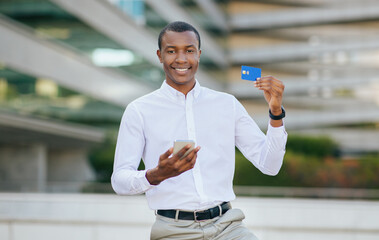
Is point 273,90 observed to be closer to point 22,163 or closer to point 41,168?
point 22,163

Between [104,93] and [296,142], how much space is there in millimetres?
13944

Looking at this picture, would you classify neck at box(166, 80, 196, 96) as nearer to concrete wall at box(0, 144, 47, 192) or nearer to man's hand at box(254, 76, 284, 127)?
man's hand at box(254, 76, 284, 127)

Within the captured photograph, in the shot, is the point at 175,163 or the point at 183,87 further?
Answer: the point at 183,87

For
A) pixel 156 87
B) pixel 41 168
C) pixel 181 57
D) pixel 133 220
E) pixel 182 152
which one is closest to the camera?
pixel 182 152

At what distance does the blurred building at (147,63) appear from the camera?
72.2ft

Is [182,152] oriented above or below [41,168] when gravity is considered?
below

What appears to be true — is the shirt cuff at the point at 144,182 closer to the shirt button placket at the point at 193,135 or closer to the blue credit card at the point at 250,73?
the shirt button placket at the point at 193,135

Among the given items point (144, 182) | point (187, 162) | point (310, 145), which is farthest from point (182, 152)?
point (310, 145)

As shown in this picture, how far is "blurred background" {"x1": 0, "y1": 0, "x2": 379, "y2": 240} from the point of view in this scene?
22.7 feet

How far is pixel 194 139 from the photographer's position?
3195 mm

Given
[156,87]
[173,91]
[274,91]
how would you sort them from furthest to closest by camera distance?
[156,87], [173,91], [274,91]

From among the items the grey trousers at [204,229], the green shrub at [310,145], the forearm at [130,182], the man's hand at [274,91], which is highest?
the green shrub at [310,145]

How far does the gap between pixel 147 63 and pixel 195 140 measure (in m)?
Result: 29.8

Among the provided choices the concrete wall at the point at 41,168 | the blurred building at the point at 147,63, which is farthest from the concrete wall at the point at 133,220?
the concrete wall at the point at 41,168
